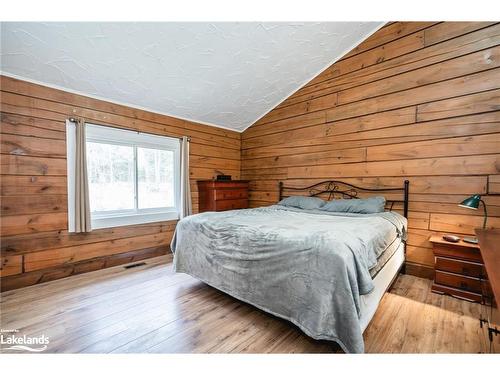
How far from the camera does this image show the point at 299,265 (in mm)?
1522

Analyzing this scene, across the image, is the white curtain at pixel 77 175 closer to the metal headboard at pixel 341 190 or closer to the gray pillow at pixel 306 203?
the gray pillow at pixel 306 203

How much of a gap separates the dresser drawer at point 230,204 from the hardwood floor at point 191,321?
1.45 metres

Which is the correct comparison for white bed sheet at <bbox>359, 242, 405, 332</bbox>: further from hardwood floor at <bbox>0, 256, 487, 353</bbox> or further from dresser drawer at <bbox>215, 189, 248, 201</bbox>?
dresser drawer at <bbox>215, 189, 248, 201</bbox>

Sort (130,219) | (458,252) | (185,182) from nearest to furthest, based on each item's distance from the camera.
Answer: (458,252) → (130,219) → (185,182)

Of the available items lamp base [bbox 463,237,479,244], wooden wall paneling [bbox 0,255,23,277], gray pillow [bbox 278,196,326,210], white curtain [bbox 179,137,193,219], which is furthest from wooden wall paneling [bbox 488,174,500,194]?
wooden wall paneling [bbox 0,255,23,277]

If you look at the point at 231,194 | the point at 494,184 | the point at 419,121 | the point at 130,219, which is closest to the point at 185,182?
the point at 231,194

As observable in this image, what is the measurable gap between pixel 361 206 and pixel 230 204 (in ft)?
6.95

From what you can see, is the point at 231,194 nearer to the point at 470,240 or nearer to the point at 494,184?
the point at 470,240

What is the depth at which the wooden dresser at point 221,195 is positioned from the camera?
3717 mm

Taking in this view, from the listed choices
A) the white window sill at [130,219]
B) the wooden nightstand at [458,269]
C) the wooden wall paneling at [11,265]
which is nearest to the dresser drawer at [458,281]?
the wooden nightstand at [458,269]

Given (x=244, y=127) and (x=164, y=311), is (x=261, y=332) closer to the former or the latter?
(x=164, y=311)

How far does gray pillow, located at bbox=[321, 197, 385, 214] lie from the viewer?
8.44 feet

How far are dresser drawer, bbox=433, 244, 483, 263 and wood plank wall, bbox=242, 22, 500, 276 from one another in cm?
42

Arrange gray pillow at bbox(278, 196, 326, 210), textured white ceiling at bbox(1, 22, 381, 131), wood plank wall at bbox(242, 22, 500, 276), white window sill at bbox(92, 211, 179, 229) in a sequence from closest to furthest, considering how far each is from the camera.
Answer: textured white ceiling at bbox(1, 22, 381, 131) → wood plank wall at bbox(242, 22, 500, 276) → white window sill at bbox(92, 211, 179, 229) → gray pillow at bbox(278, 196, 326, 210)
